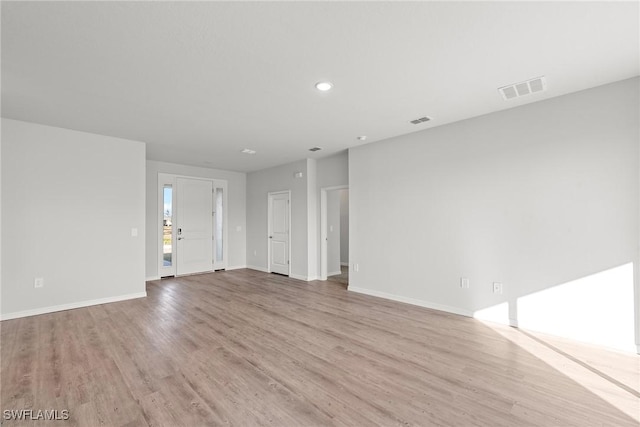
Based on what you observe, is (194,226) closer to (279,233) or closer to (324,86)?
(279,233)

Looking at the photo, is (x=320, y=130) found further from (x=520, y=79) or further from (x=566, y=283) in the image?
(x=566, y=283)

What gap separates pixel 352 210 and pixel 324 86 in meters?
2.83

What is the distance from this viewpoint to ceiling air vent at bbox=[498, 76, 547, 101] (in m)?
2.84

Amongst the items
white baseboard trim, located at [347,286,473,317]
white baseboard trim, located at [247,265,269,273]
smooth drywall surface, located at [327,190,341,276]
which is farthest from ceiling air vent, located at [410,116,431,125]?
white baseboard trim, located at [247,265,269,273]

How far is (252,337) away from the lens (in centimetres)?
316

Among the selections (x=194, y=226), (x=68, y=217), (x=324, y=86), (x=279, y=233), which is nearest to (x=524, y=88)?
(x=324, y=86)

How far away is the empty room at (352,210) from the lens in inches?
77.4

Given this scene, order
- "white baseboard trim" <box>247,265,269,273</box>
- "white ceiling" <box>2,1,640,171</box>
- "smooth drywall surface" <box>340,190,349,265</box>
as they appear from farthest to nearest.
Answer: "smooth drywall surface" <box>340,190,349,265</box>
"white baseboard trim" <box>247,265,269,273</box>
"white ceiling" <box>2,1,640,171</box>

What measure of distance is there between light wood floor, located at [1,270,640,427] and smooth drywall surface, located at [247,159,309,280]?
256 centimetres

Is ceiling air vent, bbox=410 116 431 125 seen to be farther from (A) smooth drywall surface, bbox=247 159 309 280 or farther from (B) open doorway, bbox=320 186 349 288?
(A) smooth drywall surface, bbox=247 159 309 280

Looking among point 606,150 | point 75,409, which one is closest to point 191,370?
point 75,409

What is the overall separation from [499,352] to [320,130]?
3541 millimetres

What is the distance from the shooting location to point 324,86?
2.88 m

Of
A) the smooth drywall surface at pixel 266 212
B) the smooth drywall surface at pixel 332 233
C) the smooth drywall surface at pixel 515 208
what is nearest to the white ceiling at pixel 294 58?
the smooth drywall surface at pixel 515 208
